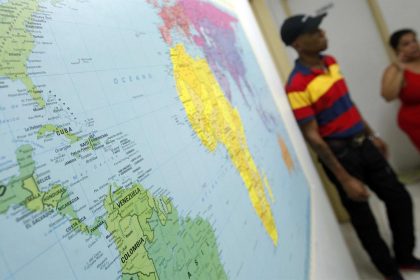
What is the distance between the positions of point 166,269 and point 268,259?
14.5 inches

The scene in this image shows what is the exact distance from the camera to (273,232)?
2.71ft

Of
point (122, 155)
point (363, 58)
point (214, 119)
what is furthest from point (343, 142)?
point (122, 155)

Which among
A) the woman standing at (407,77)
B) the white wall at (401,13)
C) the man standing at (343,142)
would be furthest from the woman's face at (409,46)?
the man standing at (343,142)

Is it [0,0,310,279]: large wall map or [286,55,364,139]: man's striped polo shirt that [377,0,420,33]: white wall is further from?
[0,0,310,279]: large wall map

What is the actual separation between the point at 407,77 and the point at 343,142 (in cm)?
102

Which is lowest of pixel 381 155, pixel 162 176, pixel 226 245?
pixel 381 155

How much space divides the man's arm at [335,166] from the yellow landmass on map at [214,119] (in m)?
0.98

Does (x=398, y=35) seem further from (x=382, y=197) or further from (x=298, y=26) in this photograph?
(x=382, y=197)

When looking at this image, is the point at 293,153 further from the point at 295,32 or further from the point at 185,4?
the point at 185,4

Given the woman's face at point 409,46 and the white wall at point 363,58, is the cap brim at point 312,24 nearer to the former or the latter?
the woman's face at point 409,46

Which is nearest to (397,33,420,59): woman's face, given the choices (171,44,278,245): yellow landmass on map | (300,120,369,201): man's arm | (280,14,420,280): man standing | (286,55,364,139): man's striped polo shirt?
(280,14,420,280): man standing

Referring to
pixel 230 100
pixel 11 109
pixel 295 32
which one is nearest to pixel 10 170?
pixel 11 109

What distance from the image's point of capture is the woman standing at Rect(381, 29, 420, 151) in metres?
2.47

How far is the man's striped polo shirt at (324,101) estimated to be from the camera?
181 centimetres
